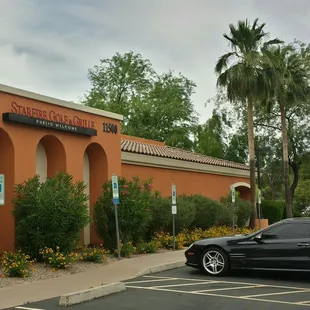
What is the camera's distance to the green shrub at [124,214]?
15.9 meters

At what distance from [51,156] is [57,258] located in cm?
491

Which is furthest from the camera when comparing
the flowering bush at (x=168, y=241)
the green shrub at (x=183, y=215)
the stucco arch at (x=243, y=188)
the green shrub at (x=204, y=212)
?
the stucco arch at (x=243, y=188)

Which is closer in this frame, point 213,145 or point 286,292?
point 286,292

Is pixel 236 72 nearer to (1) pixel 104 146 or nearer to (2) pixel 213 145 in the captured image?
(1) pixel 104 146

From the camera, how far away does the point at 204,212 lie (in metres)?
21.9

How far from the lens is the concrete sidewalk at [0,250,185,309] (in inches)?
357

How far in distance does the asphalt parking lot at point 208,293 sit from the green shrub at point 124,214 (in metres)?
4.03

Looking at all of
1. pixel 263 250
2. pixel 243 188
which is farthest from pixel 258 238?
pixel 243 188

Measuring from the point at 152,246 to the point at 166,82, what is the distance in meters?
41.4

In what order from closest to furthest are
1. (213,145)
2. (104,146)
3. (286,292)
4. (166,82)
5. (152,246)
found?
(286,292) → (152,246) → (104,146) → (213,145) → (166,82)

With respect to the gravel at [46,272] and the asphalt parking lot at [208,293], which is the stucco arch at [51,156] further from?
the asphalt parking lot at [208,293]

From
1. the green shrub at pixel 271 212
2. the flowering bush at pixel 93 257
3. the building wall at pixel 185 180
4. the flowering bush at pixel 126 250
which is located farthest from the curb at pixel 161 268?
the green shrub at pixel 271 212

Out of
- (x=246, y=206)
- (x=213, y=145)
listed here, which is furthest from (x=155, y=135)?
(x=246, y=206)

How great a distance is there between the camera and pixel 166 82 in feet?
183
